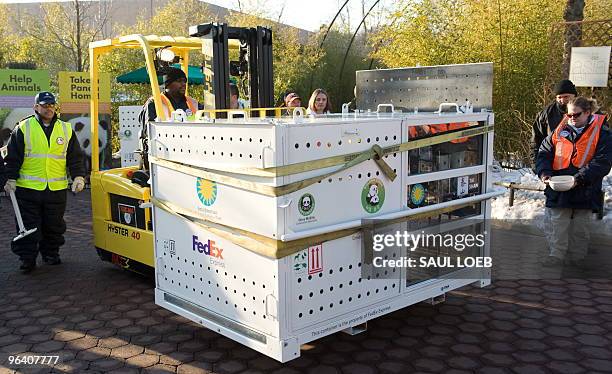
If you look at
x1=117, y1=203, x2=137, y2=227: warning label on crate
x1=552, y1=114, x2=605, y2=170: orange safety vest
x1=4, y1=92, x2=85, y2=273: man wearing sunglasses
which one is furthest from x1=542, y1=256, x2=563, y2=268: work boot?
x1=4, y1=92, x2=85, y2=273: man wearing sunglasses

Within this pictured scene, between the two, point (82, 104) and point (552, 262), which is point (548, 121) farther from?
point (82, 104)

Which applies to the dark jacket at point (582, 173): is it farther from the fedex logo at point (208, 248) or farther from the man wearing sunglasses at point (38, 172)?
the man wearing sunglasses at point (38, 172)

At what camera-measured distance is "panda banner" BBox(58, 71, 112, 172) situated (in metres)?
11.4

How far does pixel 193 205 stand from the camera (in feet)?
12.7

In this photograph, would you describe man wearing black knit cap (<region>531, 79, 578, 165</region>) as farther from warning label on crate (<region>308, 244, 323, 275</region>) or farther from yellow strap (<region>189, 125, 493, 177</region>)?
warning label on crate (<region>308, 244, 323, 275</region>)

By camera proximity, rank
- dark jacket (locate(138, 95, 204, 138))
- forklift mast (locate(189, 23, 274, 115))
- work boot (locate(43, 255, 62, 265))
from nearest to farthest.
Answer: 1. forklift mast (locate(189, 23, 274, 115))
2. dark jacket (locate(138, 95, 204, 138))
3. work boot (locate(43, 255, 62, 265))

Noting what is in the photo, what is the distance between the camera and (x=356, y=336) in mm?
4305

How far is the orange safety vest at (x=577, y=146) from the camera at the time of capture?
18.4 feet

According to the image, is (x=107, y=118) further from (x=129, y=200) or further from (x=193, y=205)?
(x=193, y=205)

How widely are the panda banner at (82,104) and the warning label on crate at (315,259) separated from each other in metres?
8.72

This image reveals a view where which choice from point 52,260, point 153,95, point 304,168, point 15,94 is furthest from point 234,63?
point 15,94

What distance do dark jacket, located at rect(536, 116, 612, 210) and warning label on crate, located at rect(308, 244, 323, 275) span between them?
3.20m

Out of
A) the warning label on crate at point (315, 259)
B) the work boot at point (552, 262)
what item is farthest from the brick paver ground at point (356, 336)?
the warning label on crate at point (315, 259)

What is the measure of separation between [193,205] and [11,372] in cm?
154
